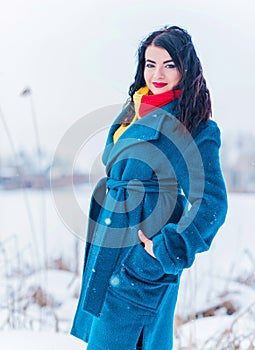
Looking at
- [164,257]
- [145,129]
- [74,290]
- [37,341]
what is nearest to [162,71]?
[145,129]

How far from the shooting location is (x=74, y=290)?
8.65 ft

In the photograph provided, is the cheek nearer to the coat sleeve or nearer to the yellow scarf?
the yellow scarf

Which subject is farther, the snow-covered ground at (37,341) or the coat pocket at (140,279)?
the snow-covered ground at (37,341)

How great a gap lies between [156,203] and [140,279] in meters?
0.18

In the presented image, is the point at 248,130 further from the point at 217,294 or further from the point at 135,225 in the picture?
the point at 135,225

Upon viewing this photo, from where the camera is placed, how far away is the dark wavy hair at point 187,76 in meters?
1.18

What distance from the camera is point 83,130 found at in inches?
58.6

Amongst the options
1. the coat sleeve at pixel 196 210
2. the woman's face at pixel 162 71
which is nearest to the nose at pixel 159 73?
the woman's face at pixel 162 71

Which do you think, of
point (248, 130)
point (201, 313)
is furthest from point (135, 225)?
point (248, 130)

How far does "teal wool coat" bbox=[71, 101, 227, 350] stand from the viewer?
3.71 ft

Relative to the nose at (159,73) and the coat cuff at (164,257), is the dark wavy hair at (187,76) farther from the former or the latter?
the coat cuff at (164,257)

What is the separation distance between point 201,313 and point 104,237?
4.96 ft

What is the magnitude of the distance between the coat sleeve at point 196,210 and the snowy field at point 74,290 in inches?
29.9

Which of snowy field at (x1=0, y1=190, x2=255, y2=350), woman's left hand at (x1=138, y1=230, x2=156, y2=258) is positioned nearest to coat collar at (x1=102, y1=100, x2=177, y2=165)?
woman's left hand at (x1=138, y1=230, x2=156, y2=258)
